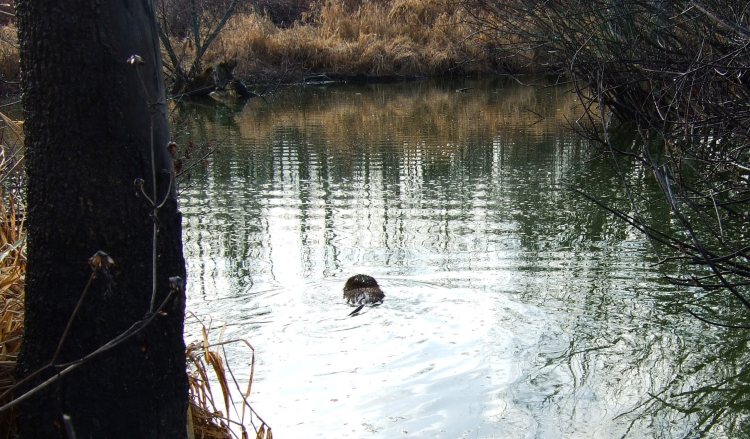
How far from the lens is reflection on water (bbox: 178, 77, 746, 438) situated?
4.76 m

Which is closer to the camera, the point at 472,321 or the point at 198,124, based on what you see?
the point at 472,321

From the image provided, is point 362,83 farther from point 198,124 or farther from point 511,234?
point 511,234

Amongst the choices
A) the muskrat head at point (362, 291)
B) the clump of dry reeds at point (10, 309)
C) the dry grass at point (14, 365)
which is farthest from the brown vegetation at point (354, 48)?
the dry grass at point (14, 365)

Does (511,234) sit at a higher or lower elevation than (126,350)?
lower

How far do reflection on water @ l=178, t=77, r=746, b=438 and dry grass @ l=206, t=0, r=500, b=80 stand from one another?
A: 641 inches

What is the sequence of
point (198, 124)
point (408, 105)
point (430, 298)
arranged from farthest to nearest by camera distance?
point (408, 105), point (198, 124), point (430, 298)

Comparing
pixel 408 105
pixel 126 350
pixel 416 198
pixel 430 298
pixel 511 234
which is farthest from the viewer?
pixel 408 105

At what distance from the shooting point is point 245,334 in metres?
5.87

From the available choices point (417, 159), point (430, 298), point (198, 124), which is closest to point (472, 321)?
point (430, 298)

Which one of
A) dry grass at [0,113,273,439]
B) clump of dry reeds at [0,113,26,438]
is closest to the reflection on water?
dry grass at [0,113,273,439]

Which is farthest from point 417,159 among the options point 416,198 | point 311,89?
point 311,89

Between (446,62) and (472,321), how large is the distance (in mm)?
23397

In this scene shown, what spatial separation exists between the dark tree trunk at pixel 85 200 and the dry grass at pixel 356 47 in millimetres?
25472

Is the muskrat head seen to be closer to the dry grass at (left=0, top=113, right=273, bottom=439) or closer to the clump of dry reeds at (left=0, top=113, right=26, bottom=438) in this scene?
the dry grass at (left=0, top=113, right=273, bottom=439)
